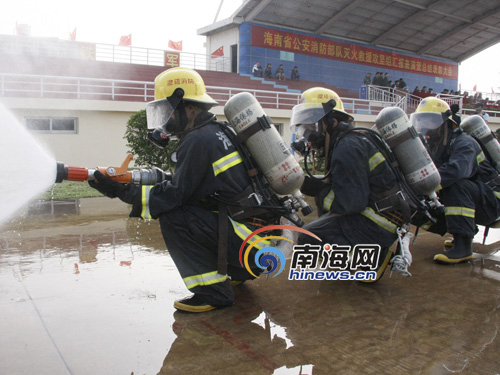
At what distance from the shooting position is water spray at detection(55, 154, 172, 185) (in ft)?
9.64

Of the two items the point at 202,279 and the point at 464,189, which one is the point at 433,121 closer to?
the point at 464,189

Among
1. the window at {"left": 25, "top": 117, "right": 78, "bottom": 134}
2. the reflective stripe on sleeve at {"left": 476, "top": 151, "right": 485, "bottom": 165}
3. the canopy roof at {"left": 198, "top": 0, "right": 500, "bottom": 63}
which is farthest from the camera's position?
the canopy roof at {"left": 198, "top": 0, "right": 500, "bottom": 63}

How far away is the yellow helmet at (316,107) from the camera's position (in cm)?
374

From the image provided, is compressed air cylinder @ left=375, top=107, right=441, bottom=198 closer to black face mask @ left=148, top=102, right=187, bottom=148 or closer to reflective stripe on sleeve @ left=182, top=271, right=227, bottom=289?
black face mask @ left=148, top=102, right=187, bottom=148

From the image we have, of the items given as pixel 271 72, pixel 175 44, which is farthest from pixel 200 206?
pixel 175 44

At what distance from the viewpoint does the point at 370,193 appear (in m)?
3.57

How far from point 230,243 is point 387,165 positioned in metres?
1.32

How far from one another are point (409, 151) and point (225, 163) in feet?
4.89

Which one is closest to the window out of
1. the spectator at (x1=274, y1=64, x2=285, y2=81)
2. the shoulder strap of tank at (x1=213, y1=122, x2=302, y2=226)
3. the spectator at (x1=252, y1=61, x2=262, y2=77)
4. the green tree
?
the green tree

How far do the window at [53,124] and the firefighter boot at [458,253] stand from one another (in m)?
11.7

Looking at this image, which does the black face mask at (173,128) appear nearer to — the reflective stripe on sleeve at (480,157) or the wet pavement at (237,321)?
the wet pavement at (237,321)

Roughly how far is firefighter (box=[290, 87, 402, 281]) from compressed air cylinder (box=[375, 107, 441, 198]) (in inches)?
7.5

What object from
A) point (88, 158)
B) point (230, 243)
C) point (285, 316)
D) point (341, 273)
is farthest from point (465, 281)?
point (88, 158)

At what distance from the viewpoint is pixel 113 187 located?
299 cm
